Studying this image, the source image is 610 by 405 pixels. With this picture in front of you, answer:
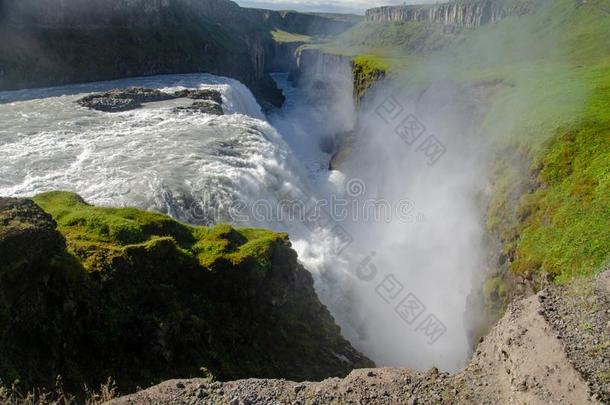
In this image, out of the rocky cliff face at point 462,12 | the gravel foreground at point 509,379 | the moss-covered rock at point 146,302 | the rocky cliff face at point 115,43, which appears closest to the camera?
the gravel foreground at point 509,379

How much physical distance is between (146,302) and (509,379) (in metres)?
9.70

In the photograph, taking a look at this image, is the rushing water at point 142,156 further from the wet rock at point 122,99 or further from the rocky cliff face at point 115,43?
the rocky cliff face at point 115,43

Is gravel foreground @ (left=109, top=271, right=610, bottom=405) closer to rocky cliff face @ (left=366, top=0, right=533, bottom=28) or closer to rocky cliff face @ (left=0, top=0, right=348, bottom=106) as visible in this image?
rocky cliff face @ (left=0, top=0, right=348, bottom=106)

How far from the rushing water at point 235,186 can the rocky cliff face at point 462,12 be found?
2643 inches

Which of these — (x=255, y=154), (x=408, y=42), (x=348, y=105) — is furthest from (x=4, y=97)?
(x=408, y=42)

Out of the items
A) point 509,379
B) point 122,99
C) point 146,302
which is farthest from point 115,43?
point 509,379

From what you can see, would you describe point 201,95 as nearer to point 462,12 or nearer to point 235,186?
point 235,186

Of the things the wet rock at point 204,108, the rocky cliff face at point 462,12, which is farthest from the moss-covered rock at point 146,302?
the rocky cliff face at point 462,12

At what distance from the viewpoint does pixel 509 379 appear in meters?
9.90

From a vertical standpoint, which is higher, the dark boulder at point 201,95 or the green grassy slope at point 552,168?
the green grassy slope at point 552,168

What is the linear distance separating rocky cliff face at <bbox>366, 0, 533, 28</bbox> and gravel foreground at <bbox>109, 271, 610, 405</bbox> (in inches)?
3742

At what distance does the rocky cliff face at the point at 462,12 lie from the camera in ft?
313

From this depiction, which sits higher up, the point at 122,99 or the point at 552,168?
the point at 552,168

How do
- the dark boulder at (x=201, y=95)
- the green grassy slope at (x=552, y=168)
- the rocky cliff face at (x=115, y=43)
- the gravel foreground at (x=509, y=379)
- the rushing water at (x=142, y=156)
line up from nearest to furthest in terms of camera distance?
the gravel foreground at (x=509, y=379) < the green grassy slope at (x=552, y=168) < the rushing water at (x=142, y=156) < the dark boulder at (x=201, y=95) < the rocky cliff face at (x=115, y=43)
